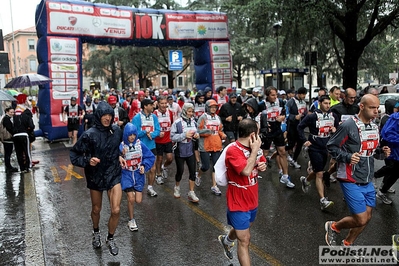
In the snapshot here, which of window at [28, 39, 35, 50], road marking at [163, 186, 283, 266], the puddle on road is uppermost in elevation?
window at [28, 39, 35, 50]

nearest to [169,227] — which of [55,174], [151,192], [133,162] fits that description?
[133,162]

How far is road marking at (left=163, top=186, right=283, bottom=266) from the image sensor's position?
4518 millimetres

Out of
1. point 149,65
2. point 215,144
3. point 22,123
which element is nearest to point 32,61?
point 149,65

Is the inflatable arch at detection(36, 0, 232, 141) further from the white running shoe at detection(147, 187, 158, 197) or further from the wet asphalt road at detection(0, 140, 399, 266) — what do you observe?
the white running shoe at detection(147, 187, 158, 197)

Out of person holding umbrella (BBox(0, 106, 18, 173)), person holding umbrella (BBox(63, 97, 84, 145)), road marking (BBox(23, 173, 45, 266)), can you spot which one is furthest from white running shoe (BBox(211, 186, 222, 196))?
person holding umbrella (BBox(63, 97, 84, 145))

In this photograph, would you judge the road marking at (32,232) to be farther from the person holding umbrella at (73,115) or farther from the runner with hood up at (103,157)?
the person holding umbrella at (73,115)

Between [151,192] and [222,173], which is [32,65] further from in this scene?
[222,173]

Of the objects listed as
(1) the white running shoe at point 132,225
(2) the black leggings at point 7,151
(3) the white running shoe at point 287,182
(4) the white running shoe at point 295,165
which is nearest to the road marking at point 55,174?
(2) the black leggings at point 7,151

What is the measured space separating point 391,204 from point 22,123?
341 inches

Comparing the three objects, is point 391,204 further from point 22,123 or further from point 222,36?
point 222,36

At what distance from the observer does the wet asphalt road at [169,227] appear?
4770 millimetres

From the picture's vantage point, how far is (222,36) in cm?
1808

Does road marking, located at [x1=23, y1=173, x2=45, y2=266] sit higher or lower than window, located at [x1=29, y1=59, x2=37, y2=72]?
lower

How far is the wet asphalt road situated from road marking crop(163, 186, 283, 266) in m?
0.01
